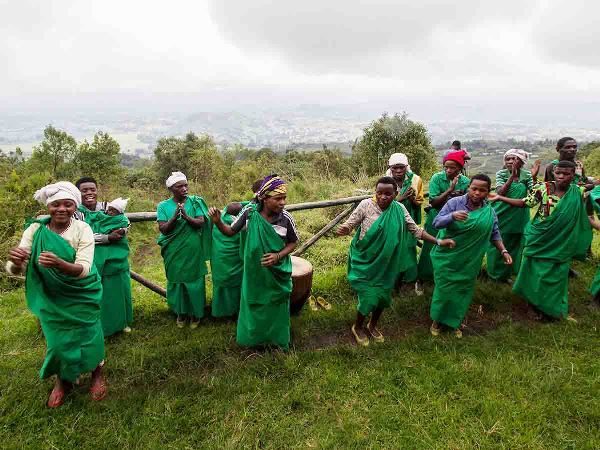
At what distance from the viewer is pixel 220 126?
156 metres

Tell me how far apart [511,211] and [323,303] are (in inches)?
117

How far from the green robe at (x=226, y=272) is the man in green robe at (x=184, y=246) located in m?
0.13

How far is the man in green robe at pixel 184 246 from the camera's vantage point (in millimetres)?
4277

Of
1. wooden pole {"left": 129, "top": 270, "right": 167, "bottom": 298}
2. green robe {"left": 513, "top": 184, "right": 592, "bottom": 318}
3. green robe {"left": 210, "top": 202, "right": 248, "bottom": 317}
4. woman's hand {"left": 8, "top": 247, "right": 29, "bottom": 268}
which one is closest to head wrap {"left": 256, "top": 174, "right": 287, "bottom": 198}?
green robe {"left": 210, "top": 202, "right": 248, "bottom": 317}

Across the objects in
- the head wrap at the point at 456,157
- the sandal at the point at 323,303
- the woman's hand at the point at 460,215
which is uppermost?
the head wrap at the point at 456,157

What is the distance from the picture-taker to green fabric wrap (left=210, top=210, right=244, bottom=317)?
4449mm

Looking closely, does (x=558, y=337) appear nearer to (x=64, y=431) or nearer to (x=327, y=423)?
(x=327, y=423)

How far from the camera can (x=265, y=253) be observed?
11.6ft

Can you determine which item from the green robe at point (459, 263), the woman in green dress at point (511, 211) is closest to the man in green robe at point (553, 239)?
the woman in green dress at point (511, 211)

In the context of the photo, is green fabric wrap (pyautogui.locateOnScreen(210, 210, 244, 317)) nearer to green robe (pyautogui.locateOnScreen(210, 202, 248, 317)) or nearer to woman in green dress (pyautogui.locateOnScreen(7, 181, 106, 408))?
green robe (pyautogui.locateOnScreen(210, 202, 248, 317))

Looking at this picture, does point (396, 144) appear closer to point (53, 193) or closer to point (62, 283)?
point (53, 193)

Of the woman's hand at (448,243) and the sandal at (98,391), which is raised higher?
the woman's hand at (448,243)

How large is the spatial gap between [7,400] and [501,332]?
4.95m

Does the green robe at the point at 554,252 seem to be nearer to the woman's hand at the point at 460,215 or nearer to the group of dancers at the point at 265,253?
the group of dancers at the point at 265,253
